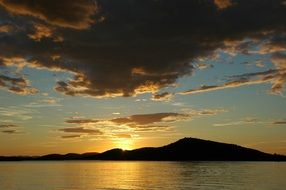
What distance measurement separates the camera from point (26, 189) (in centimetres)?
9400

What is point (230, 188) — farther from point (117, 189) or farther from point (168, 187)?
point (117, 189)

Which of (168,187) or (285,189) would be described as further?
(168,187)

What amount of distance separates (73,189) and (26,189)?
1088 cm

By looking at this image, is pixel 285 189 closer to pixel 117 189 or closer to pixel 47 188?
pixel 117 189

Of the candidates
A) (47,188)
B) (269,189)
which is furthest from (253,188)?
(47,188)

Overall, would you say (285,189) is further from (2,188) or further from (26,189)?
(2,188)

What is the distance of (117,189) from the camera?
95.7 metres

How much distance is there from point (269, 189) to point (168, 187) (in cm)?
2396

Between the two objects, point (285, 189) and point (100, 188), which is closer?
point (285, 189)

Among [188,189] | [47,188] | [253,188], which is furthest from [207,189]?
[47,188]

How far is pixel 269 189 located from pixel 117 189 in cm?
3594

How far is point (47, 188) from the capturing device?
97.2 metres

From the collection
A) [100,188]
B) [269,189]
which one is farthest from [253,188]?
[100,188]

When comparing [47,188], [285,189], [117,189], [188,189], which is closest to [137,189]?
[117,189]
